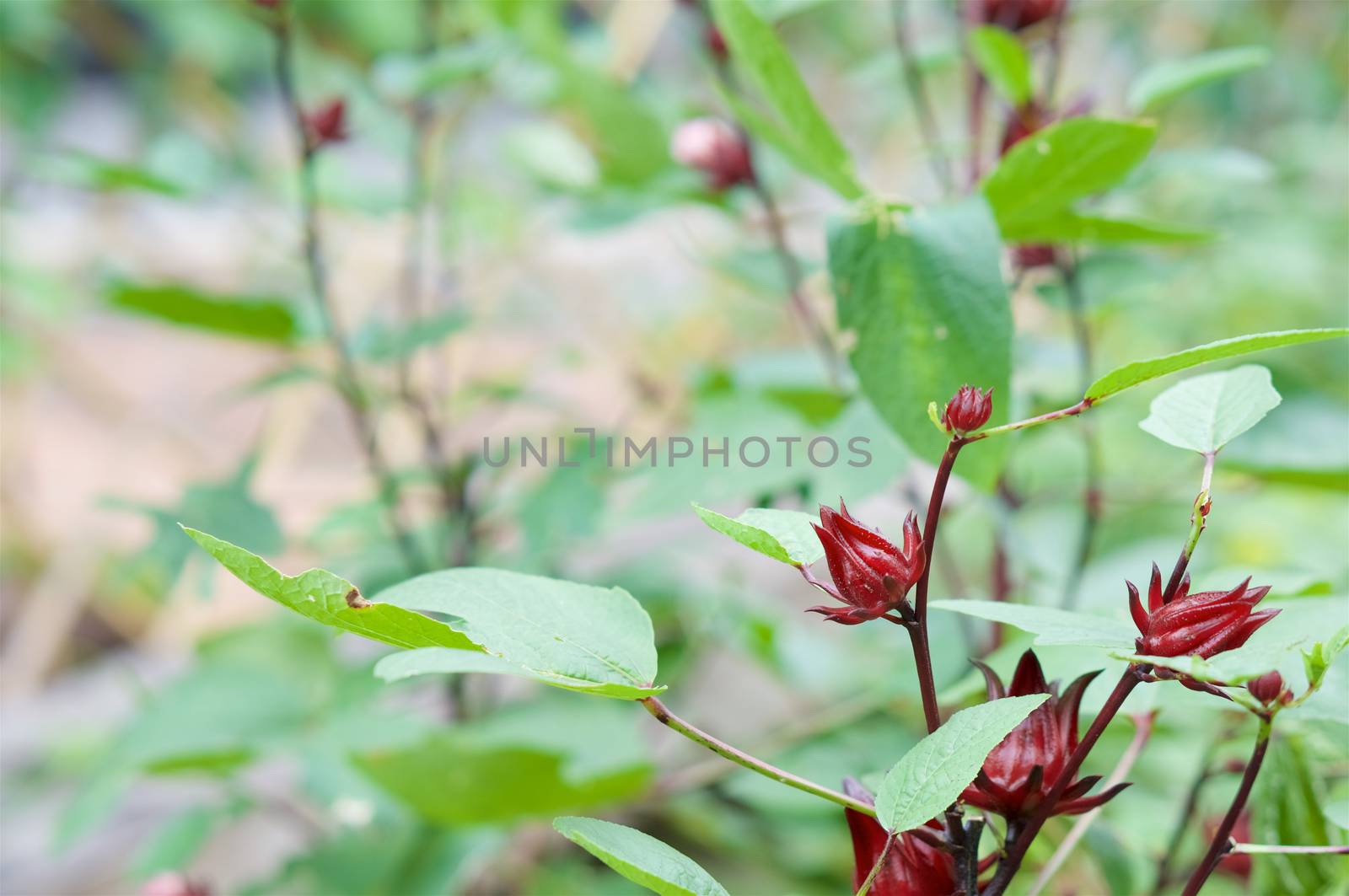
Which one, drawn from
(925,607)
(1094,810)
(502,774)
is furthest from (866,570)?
(502,774)

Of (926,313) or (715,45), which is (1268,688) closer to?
(926,313)

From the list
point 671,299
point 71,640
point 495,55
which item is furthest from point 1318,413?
point 71,640

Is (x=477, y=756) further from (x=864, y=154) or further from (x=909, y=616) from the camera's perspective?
(x=864, y=154)

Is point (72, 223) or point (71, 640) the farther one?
point (72, 223)

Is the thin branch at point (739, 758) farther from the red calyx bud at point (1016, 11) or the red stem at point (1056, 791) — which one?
the red calyx bud at point (1016, 11)

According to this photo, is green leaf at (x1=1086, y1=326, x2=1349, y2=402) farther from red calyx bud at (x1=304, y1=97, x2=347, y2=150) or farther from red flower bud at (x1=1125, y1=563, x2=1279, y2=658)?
red calyx bud at (x1=304, y1=97, x2=347, y2=150)

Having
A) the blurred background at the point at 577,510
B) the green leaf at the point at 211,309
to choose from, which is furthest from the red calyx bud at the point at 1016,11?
the green leaf at the point at 211,309
